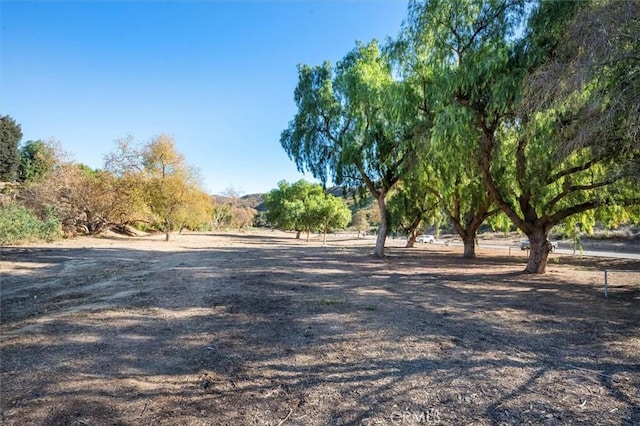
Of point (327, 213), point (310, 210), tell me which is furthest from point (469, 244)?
point (310, 210)

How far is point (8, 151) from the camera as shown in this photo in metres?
40.5

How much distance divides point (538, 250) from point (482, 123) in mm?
4668

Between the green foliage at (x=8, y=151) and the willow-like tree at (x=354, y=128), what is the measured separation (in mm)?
41541

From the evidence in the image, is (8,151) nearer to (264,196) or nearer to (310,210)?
(264,196)

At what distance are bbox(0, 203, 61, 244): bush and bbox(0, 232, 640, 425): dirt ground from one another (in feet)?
35.8

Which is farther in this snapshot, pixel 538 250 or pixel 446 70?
pixel 538 250

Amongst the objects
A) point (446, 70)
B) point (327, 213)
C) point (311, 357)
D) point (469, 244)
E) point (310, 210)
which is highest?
point (446, 70)

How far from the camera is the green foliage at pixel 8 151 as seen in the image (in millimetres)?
→ 39906

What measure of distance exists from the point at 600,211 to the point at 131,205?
2934cm

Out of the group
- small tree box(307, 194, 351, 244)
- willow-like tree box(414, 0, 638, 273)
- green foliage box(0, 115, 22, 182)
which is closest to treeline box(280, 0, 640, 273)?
willow-like tree box(414, 0, 638, 273)

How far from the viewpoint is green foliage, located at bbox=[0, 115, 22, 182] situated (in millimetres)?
39906

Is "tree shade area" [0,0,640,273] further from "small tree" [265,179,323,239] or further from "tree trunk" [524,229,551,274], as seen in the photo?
"small tree" [265,179,323,239]

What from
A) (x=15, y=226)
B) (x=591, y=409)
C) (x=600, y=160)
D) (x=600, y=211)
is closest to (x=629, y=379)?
(x=591, y=409)

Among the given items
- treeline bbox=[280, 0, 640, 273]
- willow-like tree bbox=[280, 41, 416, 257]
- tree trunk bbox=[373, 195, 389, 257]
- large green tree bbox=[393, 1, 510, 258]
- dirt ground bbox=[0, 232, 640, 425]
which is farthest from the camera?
tree trunk bbox=[373, 195, 389, 257]
